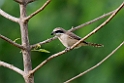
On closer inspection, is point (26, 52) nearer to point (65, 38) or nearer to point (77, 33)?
point (65, 38)

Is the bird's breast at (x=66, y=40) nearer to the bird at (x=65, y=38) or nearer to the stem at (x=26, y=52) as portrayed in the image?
the bird at (x=65, y=38)

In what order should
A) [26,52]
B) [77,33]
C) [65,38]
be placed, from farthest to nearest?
[77,33], [65,38], [26,52]

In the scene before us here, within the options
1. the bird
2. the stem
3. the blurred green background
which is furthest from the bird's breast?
the stem

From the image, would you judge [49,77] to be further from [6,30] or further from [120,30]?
[120,30]

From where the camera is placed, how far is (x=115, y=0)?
456cm

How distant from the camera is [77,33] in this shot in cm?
495

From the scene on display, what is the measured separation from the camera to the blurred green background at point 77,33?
466 cm

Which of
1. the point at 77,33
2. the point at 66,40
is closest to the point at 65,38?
the point at 66,40

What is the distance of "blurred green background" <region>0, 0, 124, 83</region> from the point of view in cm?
466

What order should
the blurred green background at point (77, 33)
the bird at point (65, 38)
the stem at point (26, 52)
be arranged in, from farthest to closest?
1. the blurred green background at point (77, 33)
2. the bird at point (65, 38)
3. the stem at point (26, 52)

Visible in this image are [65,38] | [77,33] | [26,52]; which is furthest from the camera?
[77,33]

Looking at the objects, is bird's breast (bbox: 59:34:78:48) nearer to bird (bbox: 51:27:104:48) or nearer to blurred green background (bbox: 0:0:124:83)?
bird (bbox: 51:27:104:48)

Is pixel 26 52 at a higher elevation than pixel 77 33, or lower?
lower

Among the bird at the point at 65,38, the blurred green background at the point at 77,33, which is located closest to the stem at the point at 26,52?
the bird at the point at 65,38
